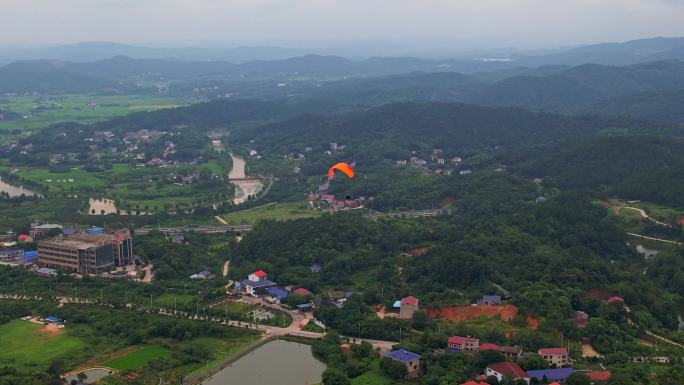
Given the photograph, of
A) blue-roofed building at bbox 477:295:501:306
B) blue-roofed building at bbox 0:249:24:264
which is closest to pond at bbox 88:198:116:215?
blue-roofed building at bbox 0:249:24:264

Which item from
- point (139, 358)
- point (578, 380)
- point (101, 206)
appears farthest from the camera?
point (101, 206)

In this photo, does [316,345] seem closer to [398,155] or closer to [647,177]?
[647,177]

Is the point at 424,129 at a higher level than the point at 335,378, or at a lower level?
higher

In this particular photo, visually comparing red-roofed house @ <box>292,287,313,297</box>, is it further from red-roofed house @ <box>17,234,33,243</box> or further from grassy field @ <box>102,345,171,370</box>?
red-roofed house @ <box>17,234,33,243</box>

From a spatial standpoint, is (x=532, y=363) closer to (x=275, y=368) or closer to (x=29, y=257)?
(x=275, y=368)

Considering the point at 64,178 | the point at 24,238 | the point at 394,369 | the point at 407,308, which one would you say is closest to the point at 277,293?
the point at 407,308
